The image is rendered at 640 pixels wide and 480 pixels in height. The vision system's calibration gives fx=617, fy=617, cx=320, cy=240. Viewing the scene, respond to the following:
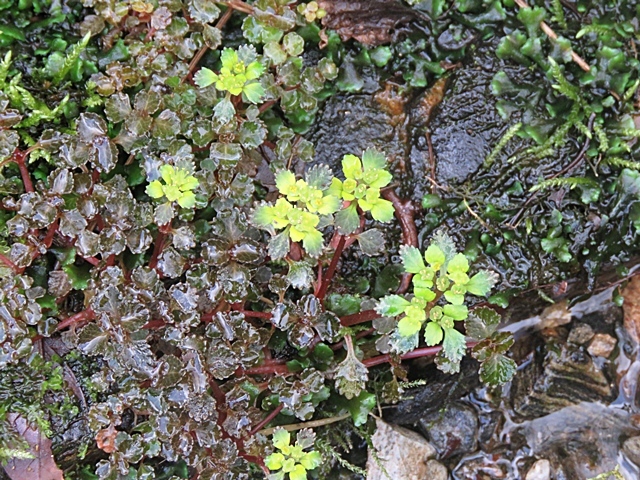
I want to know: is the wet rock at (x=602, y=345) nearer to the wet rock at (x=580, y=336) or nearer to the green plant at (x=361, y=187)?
the wet rock at (x=580, y=336)

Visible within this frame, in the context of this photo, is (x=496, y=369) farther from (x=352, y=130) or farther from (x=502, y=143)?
(x=352, y=130)

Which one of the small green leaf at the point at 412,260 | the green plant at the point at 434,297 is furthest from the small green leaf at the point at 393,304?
the small green leaf at the point at 412,260

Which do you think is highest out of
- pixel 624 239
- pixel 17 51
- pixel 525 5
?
pixel 525 5

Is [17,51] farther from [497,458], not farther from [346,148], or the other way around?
[497,458]

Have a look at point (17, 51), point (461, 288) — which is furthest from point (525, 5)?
point (17, 51)

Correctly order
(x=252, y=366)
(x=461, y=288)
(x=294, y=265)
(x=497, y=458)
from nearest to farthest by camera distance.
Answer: (x=461, y=288) < (x=294, y=265) < (x=252, y=366) < (x=497, y=458)

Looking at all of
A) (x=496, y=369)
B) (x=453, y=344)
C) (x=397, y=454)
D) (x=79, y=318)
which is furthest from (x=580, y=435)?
(x=79, y=318)
